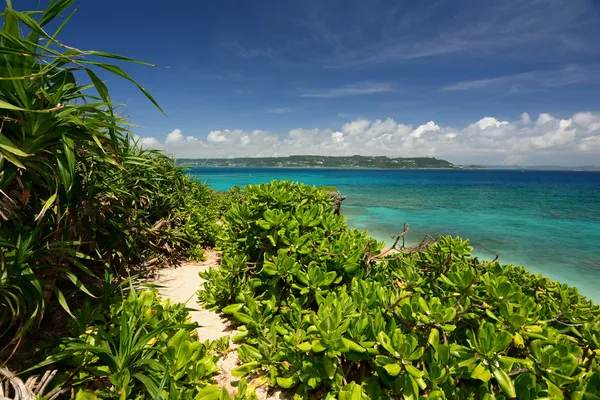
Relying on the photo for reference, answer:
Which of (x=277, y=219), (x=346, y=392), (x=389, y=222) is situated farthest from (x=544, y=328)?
(x=389, y=222)

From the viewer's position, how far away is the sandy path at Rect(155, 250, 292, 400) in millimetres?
2221

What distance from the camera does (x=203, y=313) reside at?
337 cm

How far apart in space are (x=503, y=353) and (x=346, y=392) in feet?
3.28

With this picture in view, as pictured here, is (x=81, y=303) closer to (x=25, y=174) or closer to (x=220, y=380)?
(x=25, y=174)

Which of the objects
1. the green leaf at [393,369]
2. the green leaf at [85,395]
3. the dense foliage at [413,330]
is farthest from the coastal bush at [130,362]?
the green leaf at [393,369]

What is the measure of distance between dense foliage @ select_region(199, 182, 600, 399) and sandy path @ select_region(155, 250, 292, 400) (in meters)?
0.15

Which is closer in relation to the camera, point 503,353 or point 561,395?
point 561,395

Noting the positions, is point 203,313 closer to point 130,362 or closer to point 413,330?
point 130,362

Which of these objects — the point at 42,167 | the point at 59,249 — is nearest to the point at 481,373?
the point at 59,249

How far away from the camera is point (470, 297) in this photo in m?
1.88

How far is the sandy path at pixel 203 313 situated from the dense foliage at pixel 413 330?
149mm

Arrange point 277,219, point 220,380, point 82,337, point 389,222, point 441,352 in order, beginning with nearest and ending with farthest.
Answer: point 441,352
point 82,337
point 220,380
point 277,219
point 389,222

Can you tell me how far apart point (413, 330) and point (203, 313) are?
8.87 feet

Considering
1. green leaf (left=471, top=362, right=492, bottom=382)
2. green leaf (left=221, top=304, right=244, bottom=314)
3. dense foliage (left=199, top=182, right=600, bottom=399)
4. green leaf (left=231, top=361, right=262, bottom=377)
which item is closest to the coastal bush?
green leaf (left=231, top=361, right=262, bottom=377)
